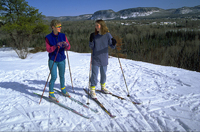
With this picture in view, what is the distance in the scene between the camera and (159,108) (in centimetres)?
284

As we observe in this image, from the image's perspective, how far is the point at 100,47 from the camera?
10.5 feet

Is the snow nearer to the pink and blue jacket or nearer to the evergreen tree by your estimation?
Result: the pink and blue jacket

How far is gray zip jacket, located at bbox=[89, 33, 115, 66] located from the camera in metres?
3.17

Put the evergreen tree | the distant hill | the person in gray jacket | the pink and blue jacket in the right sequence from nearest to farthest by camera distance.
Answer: the pink and blue jacket
the person in gray jacket
the evergreen tree
the distant hill

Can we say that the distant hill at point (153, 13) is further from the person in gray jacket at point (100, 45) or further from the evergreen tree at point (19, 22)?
the person in gray jacket at point (100, 45)

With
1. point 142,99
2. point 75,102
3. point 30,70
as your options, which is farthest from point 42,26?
point 142,99

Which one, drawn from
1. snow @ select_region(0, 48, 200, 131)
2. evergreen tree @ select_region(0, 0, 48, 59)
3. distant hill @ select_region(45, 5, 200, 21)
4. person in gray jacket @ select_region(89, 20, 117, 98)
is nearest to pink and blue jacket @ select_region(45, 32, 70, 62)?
person in gray jacket @ select_region(89, 20, 117, 98)

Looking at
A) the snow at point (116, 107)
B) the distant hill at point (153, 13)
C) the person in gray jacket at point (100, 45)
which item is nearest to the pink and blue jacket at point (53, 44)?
the person in gray jacket at point (100, 45)

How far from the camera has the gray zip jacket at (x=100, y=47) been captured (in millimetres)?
3170

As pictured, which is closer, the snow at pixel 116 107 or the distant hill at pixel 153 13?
the snow at pixel 116 107

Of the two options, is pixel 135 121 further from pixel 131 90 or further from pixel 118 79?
pixel 118 79

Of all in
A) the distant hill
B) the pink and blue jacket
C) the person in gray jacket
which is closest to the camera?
the pink and blue jacket

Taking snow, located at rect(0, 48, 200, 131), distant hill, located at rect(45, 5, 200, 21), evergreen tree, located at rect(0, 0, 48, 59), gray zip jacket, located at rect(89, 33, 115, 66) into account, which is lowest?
snow, located at rect(0, 48, 200, 131)

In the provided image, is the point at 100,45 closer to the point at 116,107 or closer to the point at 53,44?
the point at 53,44
